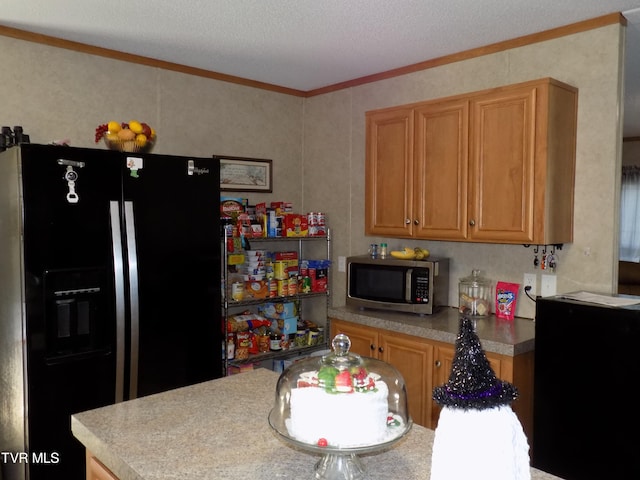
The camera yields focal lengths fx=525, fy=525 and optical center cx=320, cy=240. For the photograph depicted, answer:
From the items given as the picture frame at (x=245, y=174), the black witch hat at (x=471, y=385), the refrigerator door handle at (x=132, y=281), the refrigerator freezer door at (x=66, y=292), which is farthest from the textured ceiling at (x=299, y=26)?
the black witch hat at (x=471, y=385)

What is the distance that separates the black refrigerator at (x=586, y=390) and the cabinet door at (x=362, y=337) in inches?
39.0

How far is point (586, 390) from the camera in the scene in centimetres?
231

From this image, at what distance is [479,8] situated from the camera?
2.55 m

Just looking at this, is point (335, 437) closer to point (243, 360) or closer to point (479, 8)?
point (479, 8)

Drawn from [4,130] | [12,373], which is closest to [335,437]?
[12,373]

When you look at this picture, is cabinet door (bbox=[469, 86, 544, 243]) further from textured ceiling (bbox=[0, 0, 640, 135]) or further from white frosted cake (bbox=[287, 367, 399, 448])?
white frosted cake (bbox=[287, 367, 399, 448])

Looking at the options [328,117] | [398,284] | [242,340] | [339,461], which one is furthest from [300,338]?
[339,461]

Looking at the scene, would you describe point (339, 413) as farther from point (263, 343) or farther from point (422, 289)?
point (263, 343)

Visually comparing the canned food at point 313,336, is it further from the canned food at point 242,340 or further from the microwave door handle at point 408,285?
the microwave door handle at point 408,285

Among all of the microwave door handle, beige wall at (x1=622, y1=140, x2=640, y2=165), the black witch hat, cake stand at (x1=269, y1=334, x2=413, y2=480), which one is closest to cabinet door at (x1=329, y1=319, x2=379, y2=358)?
the microwave door handle

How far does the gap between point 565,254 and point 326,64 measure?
1909 millimetres

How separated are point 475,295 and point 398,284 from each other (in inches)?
18.2

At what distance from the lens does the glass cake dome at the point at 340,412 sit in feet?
3.67

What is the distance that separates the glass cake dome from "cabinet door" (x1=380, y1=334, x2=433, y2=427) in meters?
1.69
